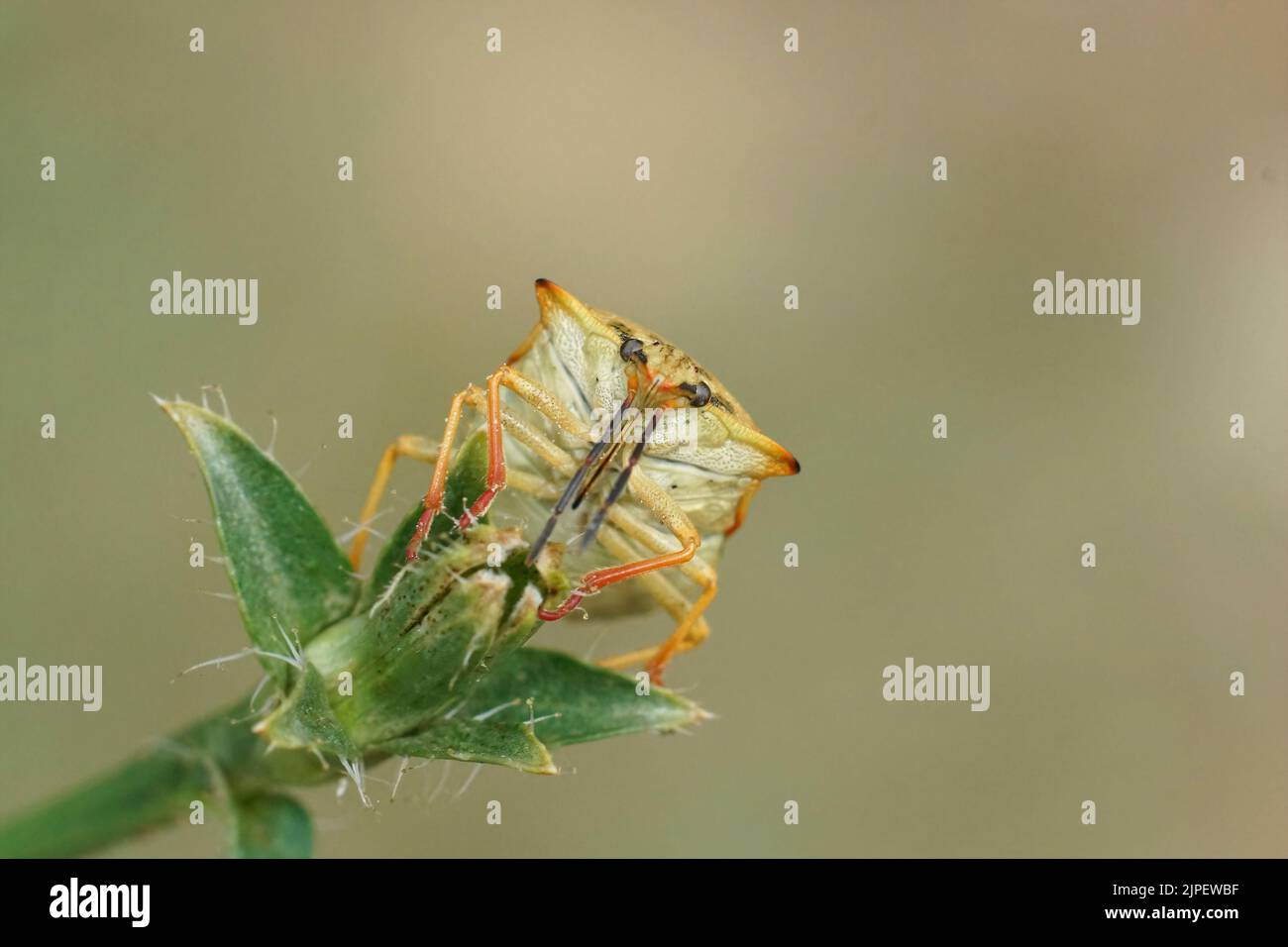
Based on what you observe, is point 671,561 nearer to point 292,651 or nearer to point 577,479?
point 577,479

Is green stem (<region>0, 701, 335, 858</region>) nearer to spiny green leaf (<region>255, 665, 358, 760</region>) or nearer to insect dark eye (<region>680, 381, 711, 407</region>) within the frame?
spiny green leaf (<region>255, 665, 358, 760</region>)

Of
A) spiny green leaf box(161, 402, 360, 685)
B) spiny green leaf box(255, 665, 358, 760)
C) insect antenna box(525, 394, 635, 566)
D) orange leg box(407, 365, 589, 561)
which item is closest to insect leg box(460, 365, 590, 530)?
orange leg box(407, 365, 589, 561)

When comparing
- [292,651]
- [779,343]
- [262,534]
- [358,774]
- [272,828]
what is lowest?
[272,828]

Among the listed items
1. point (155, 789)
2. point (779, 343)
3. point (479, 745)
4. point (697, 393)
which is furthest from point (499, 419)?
point (779, 343)

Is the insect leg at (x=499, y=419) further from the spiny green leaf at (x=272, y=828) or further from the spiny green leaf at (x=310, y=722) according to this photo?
the spiny green leaf at (x=272, y=828)

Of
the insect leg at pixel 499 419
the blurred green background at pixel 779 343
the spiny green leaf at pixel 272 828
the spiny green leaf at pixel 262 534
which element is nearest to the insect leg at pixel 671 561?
the insect leg at pixel 499 419
